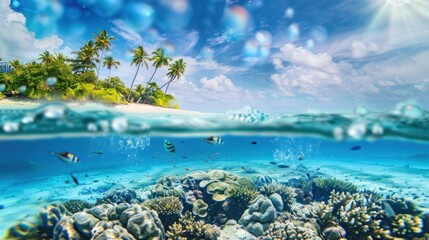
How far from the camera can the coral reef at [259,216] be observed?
1011 cm

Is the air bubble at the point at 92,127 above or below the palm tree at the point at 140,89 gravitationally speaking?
below

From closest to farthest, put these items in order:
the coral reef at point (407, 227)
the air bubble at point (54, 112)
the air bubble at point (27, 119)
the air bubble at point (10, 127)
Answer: the coral reef at point (407, 227), the air bubble at point (54, 112), the air bubble at point (27, 119), the air bubble at point (10, 127)

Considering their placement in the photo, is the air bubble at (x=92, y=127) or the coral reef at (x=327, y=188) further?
the coral reef at (x=327, y=188)

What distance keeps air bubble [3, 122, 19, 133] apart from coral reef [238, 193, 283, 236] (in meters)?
13.0

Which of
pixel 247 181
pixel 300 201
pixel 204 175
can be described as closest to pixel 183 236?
pixel 204 175

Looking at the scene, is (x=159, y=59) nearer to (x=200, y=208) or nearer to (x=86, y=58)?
(x=86, y=58)

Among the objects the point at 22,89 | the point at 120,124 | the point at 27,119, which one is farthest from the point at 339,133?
the point at 22,89

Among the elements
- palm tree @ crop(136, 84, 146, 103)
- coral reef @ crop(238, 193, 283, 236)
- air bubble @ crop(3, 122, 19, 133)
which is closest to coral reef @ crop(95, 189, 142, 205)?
coral reef @ crop(238, 193, 283, 236)

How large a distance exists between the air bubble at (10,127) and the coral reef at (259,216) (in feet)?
42.6

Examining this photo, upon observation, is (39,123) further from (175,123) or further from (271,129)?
(271,129)

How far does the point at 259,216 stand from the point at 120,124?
8.87 metres

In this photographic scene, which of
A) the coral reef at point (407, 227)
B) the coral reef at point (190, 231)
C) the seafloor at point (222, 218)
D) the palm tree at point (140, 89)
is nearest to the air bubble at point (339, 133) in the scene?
the seafloor at point (222, 218)

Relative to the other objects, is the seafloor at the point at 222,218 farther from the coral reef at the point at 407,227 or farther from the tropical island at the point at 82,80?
the tropical island at the point at 82,80

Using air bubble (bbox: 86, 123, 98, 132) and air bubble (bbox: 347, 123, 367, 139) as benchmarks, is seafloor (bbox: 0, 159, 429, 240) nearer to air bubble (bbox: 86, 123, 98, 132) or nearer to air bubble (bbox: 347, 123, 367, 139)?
air bubble (bbox: 347, 123, 367, 139)
